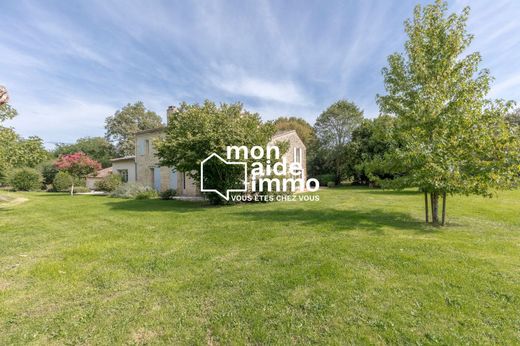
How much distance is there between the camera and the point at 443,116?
712cm

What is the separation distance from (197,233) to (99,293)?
3456 mm

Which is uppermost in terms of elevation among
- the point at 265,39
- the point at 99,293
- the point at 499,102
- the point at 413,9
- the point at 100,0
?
the point at 265,39

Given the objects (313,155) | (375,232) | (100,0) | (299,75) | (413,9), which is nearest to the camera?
(375,232)

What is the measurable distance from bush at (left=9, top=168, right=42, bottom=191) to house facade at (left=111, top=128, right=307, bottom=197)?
1092cm

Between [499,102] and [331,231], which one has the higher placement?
[499,102]

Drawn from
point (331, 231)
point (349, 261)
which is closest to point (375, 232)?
point (331, 231)

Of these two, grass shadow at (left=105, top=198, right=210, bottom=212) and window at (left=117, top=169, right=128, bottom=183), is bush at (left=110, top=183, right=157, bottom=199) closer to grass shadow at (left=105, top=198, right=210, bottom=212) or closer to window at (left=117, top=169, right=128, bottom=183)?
grass shadow at (left=105, top=198, right=210, bottom=212)

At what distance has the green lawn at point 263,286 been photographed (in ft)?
8.79

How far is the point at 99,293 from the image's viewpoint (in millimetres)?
3598

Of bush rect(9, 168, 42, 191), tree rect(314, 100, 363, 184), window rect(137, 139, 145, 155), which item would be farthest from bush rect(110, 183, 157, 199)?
tree rect(314, 100, 363, 184)

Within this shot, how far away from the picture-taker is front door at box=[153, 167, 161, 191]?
20703mm

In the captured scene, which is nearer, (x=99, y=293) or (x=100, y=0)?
(x=99, y=293)

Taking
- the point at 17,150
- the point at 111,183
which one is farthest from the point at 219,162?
the point at 111,183

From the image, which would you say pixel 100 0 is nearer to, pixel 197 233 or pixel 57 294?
pixel 197 233
